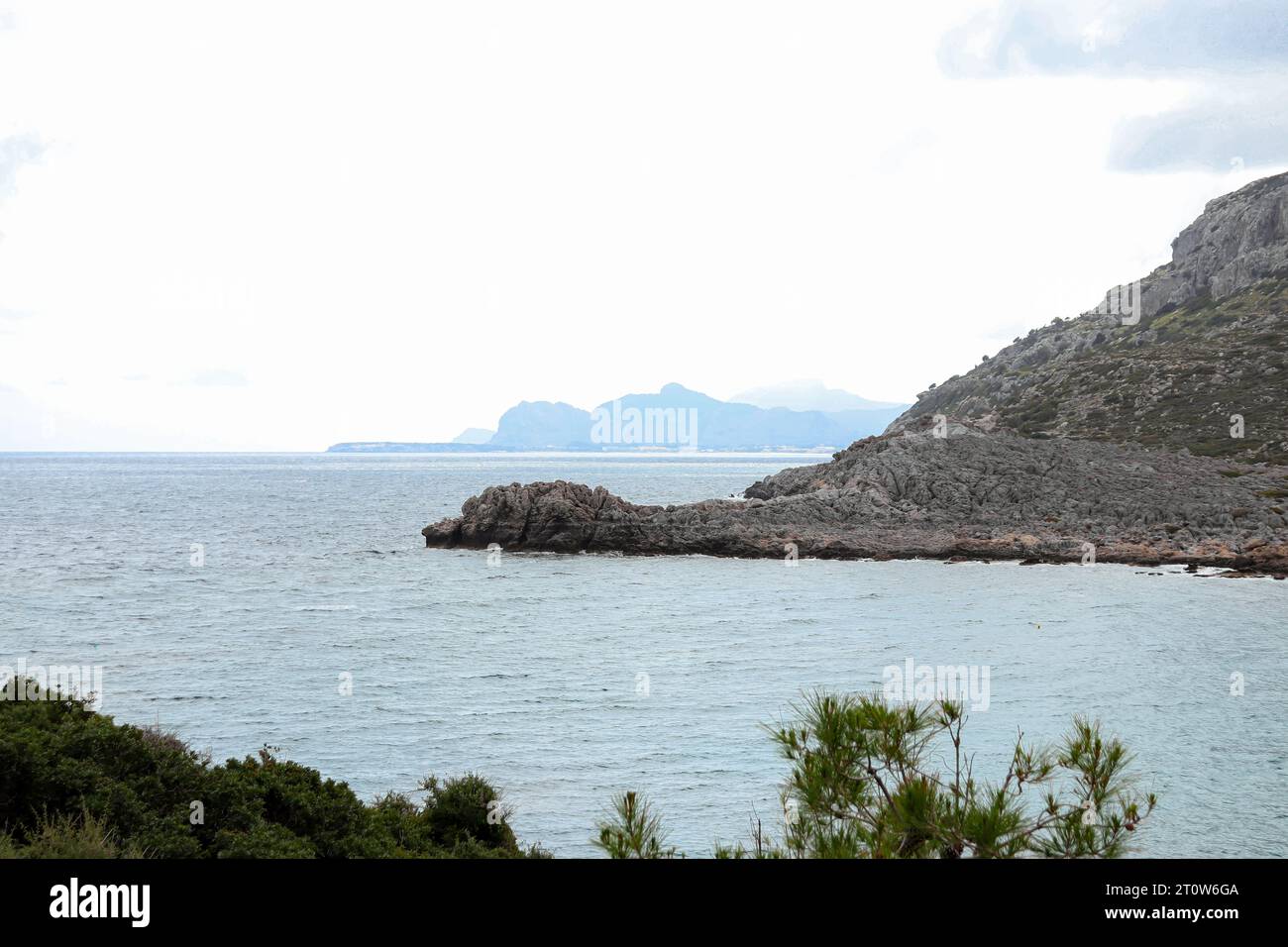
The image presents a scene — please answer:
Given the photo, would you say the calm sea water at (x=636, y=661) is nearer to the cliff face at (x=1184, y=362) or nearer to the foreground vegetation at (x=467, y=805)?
the foreground vegetation at (x=467, y=805)

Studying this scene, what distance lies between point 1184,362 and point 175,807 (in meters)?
98.7

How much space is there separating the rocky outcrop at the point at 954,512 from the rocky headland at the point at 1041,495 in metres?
0.11

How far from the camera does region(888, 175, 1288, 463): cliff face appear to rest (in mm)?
78688

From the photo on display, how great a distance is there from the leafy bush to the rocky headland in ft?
136

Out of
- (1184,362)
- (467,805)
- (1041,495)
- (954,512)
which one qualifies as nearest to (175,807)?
(467,805)

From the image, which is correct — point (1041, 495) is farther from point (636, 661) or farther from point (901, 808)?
point (901, 808)

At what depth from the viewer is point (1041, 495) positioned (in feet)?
195

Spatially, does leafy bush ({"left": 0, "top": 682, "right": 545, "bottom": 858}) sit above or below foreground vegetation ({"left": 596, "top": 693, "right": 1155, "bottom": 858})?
below

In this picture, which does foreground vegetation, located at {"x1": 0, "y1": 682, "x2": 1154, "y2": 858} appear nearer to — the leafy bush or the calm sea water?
the leafy bush

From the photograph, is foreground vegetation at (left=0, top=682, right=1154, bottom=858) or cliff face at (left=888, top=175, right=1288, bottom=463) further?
cliff face at (left=888, top=175, right=1288, bottom=463)

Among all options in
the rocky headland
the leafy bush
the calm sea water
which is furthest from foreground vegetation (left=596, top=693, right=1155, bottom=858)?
the rocky headland

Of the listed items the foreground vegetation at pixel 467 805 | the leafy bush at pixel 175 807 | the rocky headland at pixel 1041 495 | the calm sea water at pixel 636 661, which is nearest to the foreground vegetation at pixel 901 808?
the foreground vegetation at pixel 467 805

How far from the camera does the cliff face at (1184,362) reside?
78.7 m
